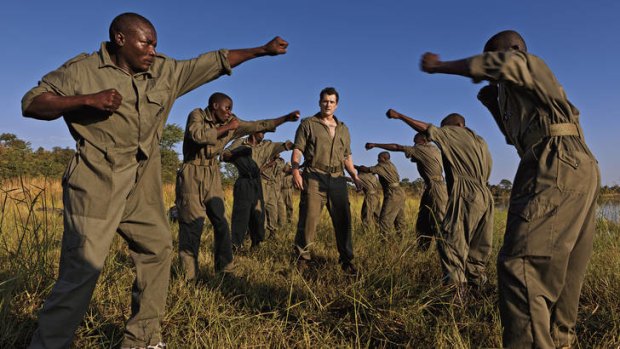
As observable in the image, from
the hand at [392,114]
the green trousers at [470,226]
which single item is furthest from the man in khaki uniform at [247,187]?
the green trousers at [470,226]

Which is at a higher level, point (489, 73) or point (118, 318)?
point (489, 73)

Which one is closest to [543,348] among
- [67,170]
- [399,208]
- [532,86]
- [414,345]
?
[414,345]

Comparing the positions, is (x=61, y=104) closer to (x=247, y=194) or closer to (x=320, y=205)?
(x=320, y=205)

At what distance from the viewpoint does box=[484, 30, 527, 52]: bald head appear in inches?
95.0

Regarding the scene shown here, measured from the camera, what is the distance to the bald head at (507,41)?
7.91 feet

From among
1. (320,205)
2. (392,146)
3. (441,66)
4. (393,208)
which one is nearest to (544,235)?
(441,66)

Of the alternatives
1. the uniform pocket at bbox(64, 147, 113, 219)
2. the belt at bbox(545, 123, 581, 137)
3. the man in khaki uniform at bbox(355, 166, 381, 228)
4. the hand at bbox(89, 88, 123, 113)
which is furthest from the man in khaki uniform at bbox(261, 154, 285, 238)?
the belt at bbox(545, 123, 581, 137)

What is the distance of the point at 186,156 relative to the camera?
15.7 feet

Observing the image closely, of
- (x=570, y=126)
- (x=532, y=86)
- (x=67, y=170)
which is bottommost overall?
(x=67, y=170)

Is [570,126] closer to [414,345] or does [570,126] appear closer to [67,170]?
[414,345]

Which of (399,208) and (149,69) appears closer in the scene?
(149,69)

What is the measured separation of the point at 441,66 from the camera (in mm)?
2191

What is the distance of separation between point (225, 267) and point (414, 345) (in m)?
2.66

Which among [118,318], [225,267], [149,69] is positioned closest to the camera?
[149,69]
